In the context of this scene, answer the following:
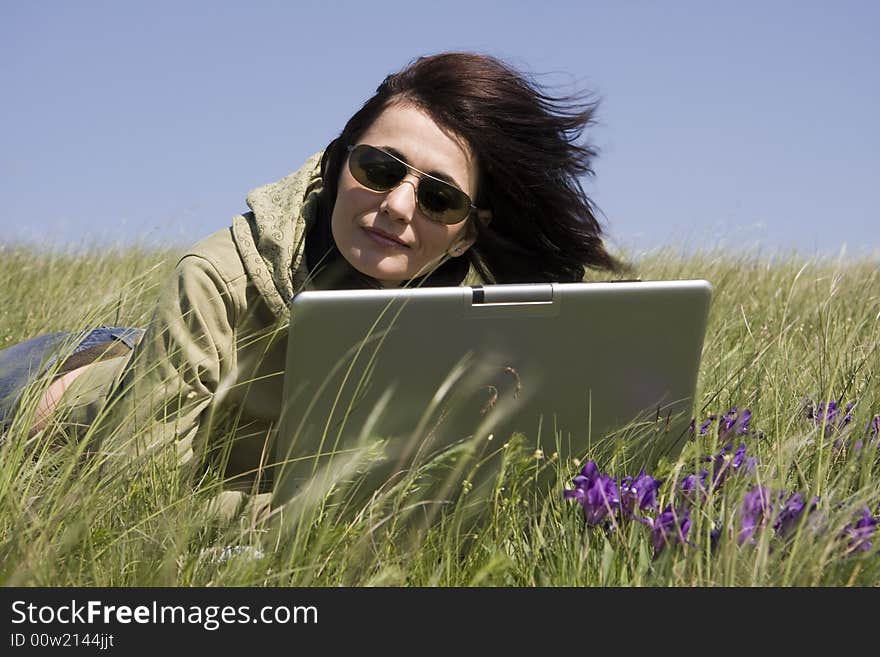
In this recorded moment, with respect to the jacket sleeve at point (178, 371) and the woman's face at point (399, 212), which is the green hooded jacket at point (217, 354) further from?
the woman's face at point (399, 212)

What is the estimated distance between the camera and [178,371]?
7.16ft

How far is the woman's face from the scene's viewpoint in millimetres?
2553

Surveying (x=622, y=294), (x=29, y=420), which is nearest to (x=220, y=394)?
(x=29, y=420)

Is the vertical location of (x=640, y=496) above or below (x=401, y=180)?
below

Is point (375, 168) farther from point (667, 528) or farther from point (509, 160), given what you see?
point (667, 528)

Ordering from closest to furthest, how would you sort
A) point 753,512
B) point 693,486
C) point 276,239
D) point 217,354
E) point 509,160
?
point 753,512, point 693,486, point 217,354, point 276,239, point 509,160

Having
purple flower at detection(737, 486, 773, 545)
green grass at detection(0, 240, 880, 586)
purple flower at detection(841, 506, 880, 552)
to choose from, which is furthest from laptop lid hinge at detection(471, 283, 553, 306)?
purple flower at detection(841, 506, 880, 552)

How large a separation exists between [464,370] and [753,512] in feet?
1.94

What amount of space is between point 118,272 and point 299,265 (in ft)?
12.5

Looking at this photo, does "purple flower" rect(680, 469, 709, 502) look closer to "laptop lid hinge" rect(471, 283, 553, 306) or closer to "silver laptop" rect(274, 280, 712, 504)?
"silver laptop" rect(274, 280, 712, 504)

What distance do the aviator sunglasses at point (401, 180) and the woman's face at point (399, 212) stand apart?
2cm

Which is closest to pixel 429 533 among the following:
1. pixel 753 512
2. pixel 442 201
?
pixel 753 512

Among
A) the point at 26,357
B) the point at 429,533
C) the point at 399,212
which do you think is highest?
the point at 399,212
